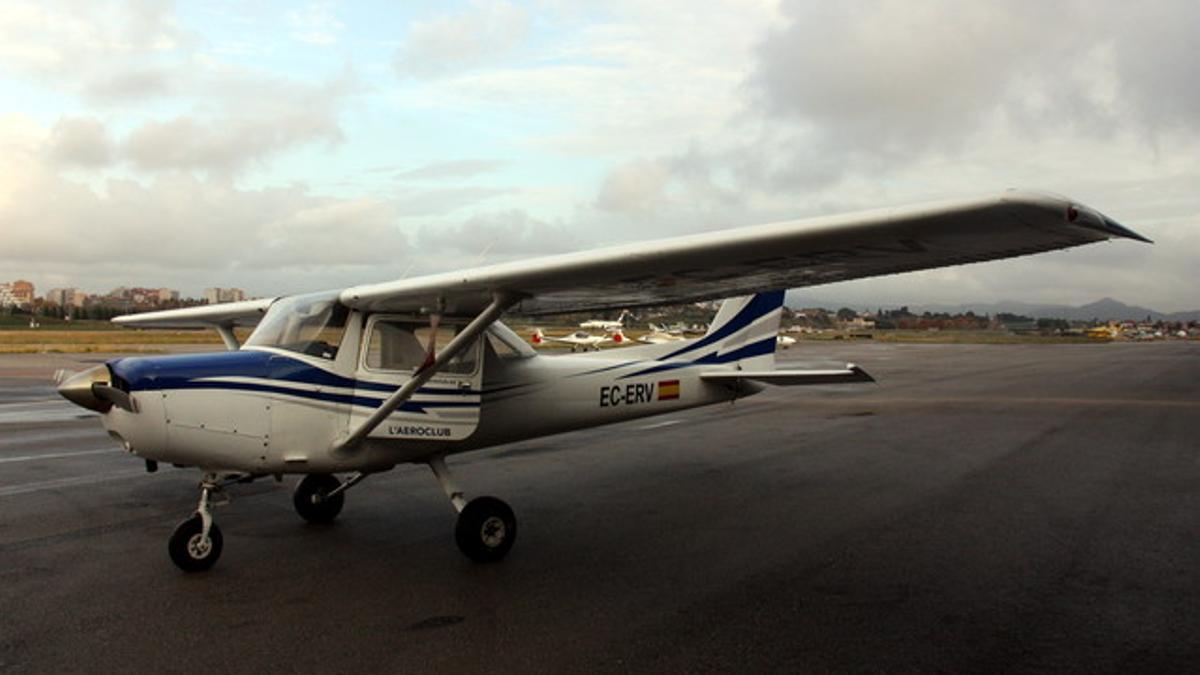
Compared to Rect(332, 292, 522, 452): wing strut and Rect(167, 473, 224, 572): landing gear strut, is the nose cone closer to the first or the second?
Rect(167, 473, 224, 572): landing gear strut

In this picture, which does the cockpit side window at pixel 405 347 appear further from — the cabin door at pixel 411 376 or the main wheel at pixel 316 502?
the main wheel at pixel 316 502

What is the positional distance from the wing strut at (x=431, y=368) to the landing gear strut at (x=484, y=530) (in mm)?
917

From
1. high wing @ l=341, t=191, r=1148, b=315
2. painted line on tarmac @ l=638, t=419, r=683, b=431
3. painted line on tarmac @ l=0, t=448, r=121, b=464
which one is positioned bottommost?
painted line on tarmac @ l=638, t=419, r=683, b=431

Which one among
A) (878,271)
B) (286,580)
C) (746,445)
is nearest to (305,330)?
(286,580)

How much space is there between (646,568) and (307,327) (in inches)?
123

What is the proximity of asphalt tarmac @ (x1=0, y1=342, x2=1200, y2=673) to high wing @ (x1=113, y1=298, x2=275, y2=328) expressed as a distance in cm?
188

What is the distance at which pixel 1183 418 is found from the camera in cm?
1573

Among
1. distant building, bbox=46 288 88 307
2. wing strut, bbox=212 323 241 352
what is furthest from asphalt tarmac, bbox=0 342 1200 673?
distant building, bbox=46 288 88 307

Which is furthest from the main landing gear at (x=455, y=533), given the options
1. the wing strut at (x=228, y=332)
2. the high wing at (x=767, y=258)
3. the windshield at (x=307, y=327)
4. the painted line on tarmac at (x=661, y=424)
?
the painted line on tarmac at (x=661, y=424)

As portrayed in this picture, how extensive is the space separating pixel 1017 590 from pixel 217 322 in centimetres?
860

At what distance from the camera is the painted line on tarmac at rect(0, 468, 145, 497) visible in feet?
28.3

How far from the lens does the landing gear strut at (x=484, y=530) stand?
5996 mm

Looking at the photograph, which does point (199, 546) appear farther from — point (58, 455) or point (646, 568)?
point (58, 455)

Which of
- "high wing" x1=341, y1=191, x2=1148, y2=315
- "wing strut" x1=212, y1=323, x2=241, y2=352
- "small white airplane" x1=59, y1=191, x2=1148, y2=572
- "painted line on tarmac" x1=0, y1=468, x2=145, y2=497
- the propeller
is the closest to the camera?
"high wing" x1=341, y1=191, x2=1148, y2=315
